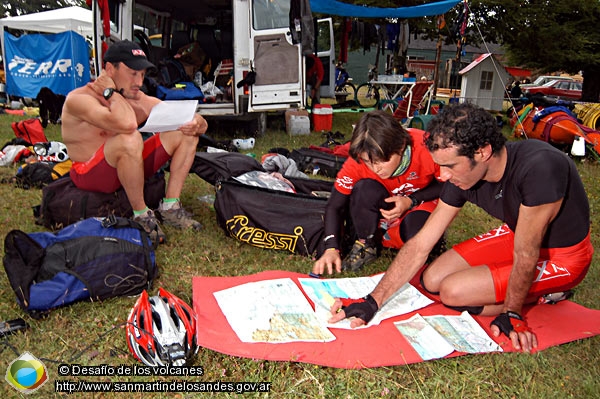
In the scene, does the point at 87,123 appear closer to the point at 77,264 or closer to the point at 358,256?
the point at 77,264

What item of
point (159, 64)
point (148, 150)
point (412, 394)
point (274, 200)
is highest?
point (159, 64)

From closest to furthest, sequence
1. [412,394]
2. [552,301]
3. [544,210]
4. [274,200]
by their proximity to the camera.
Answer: [412,394]
[544,210]
[552,301]
[274,200]

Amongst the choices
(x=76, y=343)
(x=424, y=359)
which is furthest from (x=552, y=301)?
(x=76, y=343)

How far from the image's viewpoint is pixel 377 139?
2547mm

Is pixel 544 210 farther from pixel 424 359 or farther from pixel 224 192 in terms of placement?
pixel 224 192

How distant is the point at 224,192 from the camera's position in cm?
344

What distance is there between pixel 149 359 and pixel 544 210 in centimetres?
192

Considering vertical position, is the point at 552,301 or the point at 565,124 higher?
the point at 565,124

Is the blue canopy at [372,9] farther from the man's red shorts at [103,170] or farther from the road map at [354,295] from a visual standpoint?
the road map at [354,295]

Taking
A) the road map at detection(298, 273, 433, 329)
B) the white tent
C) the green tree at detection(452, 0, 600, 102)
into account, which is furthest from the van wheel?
the green tree at detection(452, 0, 600, 102)

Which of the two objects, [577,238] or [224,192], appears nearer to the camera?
[577,238]

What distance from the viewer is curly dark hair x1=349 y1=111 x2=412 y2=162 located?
255 centimetres

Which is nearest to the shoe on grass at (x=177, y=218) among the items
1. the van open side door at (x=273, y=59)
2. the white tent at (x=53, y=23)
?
the van open side door at (x=273, y=59)

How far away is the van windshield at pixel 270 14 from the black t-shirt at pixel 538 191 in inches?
205
